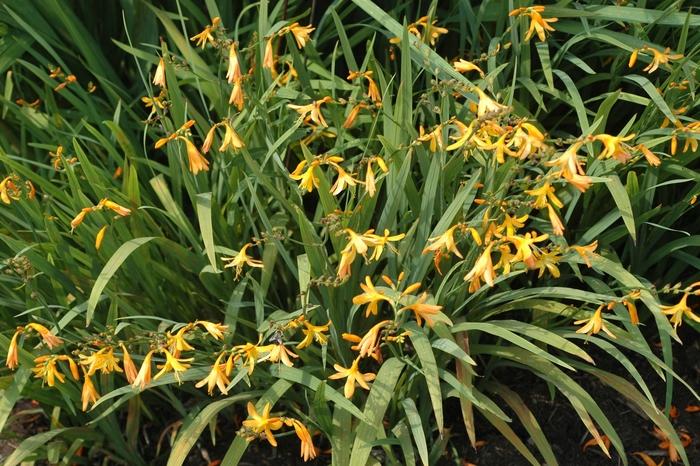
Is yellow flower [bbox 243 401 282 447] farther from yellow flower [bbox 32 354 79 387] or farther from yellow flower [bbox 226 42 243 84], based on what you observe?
yellow flower [bbox 226 42 243 84]

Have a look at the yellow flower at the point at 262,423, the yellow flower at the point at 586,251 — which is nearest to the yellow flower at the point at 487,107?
the yellow flower at the point at 586,251

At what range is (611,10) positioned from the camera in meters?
2.69

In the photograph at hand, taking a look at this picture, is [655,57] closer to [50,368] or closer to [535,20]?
[535,20]

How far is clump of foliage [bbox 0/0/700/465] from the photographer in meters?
2.09

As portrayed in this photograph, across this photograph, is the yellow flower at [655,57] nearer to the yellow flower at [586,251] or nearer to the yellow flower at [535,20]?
the yellow flower at [535,20]

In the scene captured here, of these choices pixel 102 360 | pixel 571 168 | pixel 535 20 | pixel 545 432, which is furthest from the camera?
pixel 545 432

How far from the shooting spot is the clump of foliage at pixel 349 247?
82.3 inches

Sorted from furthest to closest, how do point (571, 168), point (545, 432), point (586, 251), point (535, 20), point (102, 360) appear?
point (545, 432) → point (535, 20) → point (586, 251) → point (102, 360) → point (571, 168)

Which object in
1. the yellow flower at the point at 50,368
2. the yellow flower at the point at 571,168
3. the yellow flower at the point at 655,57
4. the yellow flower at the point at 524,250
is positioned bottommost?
the yellow flower at the point at 50,368

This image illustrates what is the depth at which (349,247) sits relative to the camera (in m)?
1.97

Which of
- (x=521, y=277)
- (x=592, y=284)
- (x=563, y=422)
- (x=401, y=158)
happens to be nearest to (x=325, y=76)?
(x=401, y=158)

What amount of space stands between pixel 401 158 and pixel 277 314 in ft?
1.70

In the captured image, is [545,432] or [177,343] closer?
[177,343]

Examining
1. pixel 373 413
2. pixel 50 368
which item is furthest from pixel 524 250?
pixel 50 368
